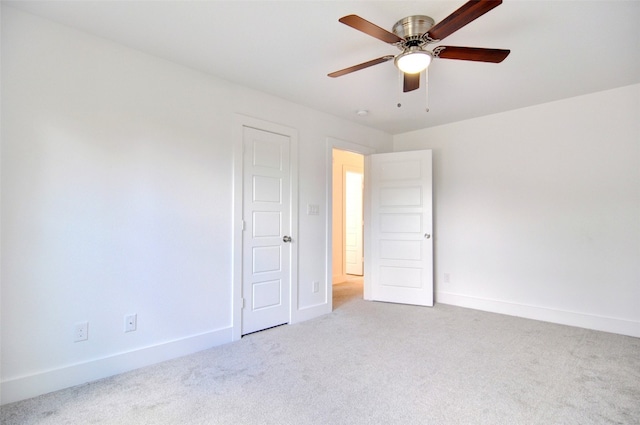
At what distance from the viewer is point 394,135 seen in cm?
488

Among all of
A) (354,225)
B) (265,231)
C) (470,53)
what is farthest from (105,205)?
(354,225)

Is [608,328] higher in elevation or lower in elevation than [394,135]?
lower

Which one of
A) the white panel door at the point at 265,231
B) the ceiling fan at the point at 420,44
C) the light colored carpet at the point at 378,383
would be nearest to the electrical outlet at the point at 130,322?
the light colored carpet at the point at 378,383

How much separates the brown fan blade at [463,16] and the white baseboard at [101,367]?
2.83 metres

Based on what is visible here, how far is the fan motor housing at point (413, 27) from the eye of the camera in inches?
76.1

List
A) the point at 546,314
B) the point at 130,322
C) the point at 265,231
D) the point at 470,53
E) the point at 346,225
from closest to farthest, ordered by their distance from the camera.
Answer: the point at 470,53, the point at 130,322, the point at 265,231, the point at 546,314, the point at 346,225

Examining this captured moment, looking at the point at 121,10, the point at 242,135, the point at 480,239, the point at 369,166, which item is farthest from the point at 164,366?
the point at 480,239

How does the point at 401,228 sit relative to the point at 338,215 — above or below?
below

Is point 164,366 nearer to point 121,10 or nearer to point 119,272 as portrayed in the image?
point 119,272

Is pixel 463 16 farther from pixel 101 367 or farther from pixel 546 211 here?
pixel 101 367

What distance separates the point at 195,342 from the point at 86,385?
30.3 inches

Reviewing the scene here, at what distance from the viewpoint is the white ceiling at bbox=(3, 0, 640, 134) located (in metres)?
1.94

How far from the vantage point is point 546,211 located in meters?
3.55

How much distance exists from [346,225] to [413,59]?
4.35 metres
